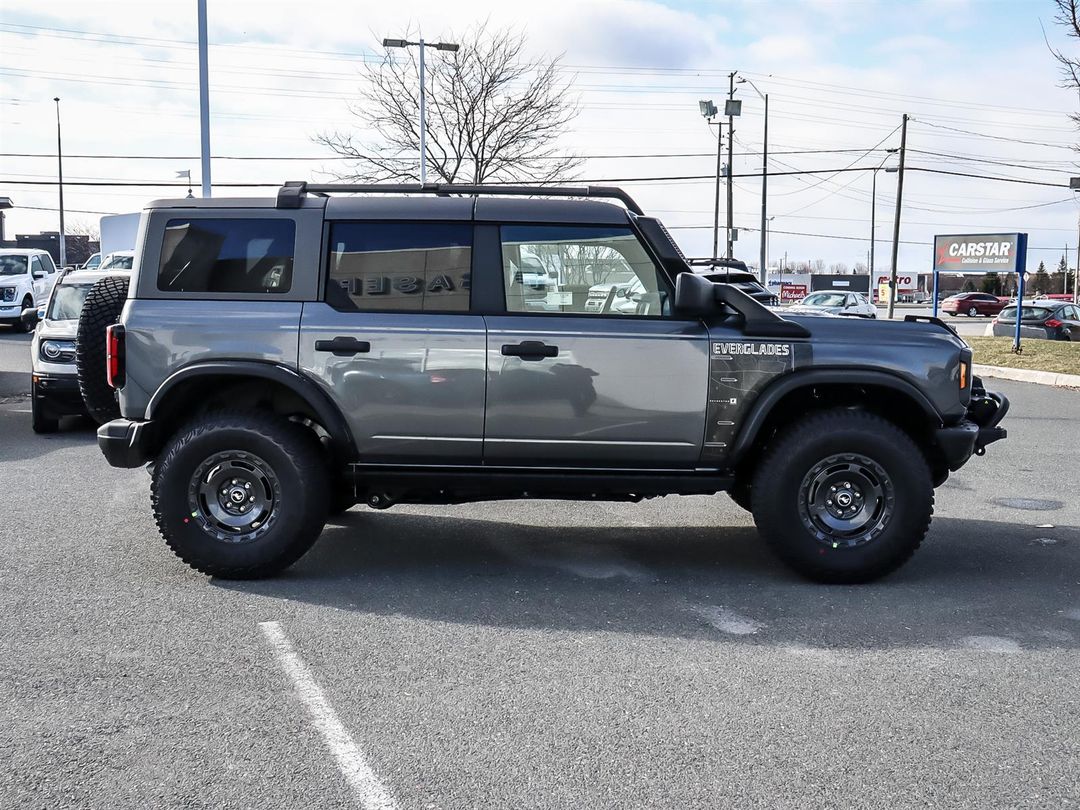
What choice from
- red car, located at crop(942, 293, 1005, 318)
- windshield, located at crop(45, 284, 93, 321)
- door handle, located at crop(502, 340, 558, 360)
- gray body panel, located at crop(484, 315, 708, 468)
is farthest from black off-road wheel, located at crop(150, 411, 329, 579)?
red car, located at crop(942, 293, 1005, 318)

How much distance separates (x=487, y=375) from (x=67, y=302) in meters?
8.80

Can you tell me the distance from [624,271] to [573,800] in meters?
3.32

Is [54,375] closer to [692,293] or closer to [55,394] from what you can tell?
[55,394]

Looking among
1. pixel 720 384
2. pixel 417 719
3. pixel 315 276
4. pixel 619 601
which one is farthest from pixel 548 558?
pixel 417 719

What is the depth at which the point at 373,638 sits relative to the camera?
16.7ft

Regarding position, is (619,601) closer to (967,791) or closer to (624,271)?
(624,271)

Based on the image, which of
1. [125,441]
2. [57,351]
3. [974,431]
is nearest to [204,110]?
[57,351]

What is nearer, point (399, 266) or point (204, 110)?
point (399, 266)

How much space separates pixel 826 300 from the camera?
101ft

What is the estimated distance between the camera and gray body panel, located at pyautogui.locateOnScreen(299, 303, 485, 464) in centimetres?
598

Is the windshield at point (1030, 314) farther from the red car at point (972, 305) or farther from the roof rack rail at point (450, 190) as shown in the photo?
the red car at point (972, 305)

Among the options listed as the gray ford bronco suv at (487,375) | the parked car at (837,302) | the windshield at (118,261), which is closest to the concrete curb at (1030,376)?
the parked car at (837,302)

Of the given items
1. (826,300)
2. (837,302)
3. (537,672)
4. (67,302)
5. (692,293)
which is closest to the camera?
(537,672)

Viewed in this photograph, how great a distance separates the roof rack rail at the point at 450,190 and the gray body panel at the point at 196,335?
65cm
